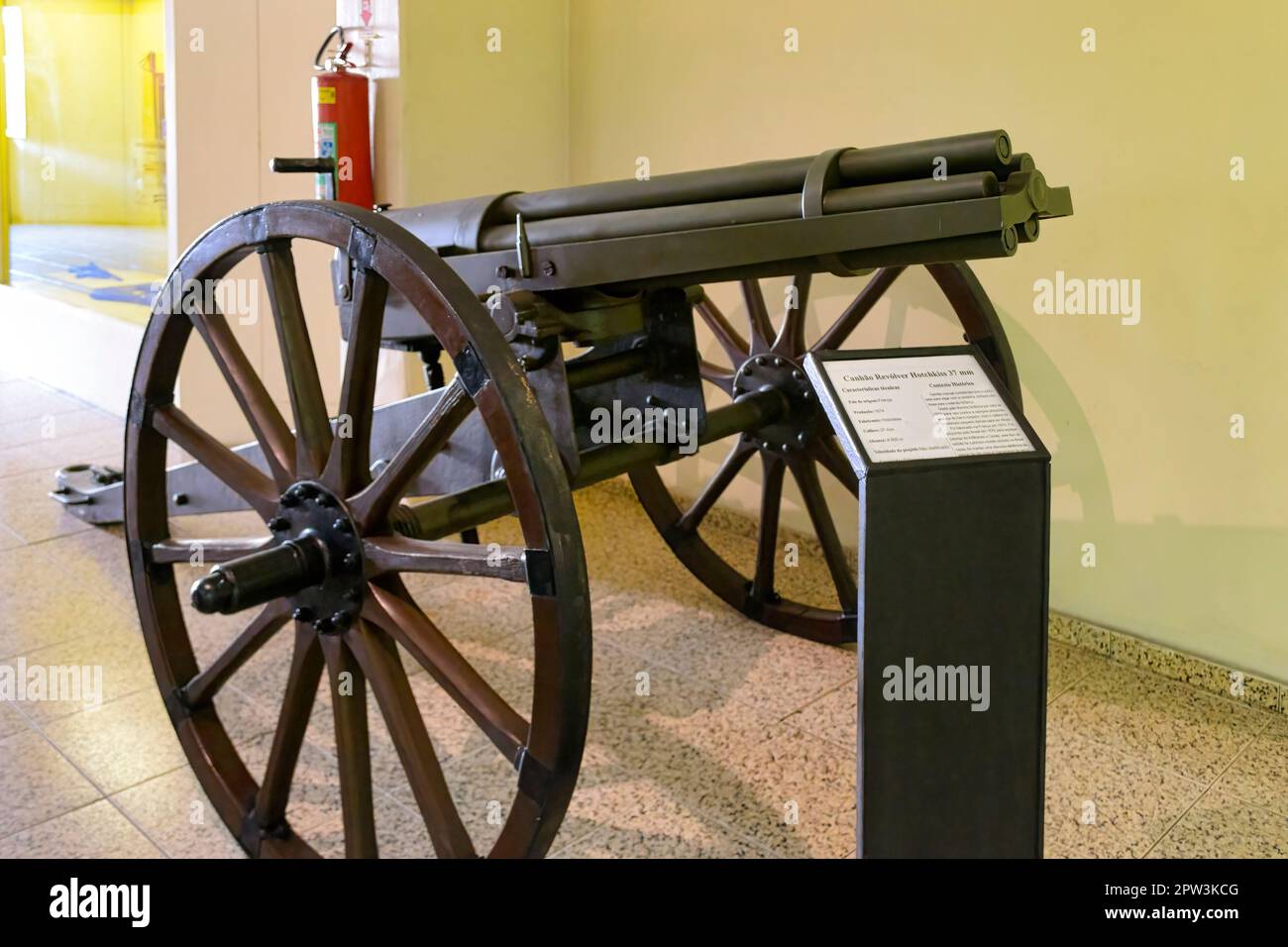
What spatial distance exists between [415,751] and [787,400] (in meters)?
1.40

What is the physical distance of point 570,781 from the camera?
64.9 inches

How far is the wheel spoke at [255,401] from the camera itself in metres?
1.97

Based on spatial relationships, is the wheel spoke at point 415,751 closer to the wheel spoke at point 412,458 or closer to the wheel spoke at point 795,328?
the wheel spoke at point 412,458

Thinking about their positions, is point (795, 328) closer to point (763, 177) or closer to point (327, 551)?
Result: point (763, 177)

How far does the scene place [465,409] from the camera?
1.78 m

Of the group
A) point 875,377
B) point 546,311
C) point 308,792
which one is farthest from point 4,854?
point 875,377

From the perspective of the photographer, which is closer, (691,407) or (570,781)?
(570,781)

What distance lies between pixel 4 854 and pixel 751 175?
62.4 inches

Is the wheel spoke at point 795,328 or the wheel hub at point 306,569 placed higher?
the wheel spoke at point 795,328

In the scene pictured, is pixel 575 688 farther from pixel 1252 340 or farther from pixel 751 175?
pixel 1252 340

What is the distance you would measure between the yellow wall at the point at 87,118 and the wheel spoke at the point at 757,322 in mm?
2905

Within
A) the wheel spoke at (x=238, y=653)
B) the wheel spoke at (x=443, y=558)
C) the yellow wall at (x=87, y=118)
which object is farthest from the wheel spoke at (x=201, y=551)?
the yellow wall at (x=87, y=118)

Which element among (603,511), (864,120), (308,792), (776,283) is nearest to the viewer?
(308,792)

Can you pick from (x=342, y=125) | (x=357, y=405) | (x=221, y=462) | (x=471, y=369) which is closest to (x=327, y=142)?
(x=342, y=125)
